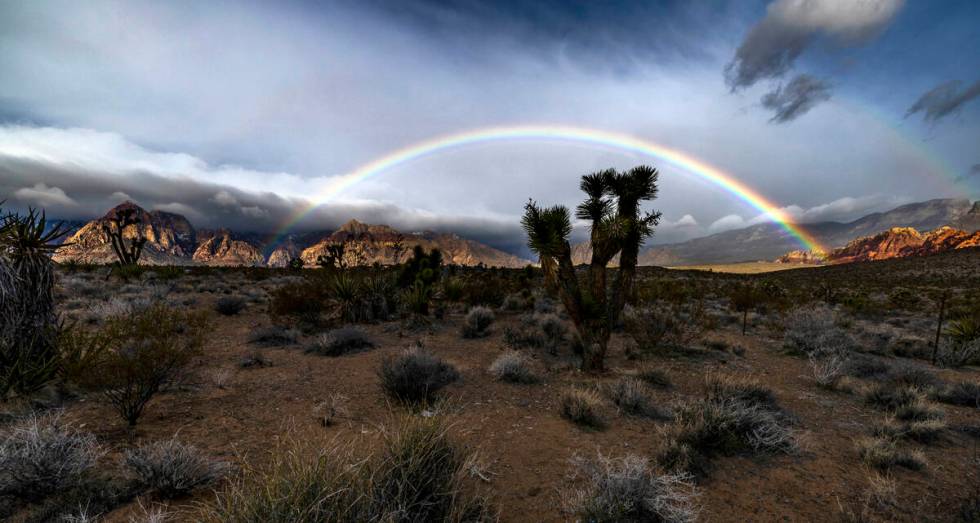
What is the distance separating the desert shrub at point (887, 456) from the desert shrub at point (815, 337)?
6240 millimetres

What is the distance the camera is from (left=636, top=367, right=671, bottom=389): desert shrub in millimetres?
8329

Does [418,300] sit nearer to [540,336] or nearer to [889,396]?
[540,336]

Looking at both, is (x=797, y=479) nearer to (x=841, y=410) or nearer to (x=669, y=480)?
(x=669, y=480)

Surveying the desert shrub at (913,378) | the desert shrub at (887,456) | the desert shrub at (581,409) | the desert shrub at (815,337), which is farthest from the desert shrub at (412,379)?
the desert shrub at (815,337)

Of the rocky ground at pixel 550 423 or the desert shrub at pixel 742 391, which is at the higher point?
the desert shrub at pixel 742 391

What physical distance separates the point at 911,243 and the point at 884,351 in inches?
7832

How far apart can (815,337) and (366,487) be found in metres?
14.8

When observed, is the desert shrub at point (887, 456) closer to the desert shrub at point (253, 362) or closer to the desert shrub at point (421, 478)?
the desert shrub at point (421, 478)

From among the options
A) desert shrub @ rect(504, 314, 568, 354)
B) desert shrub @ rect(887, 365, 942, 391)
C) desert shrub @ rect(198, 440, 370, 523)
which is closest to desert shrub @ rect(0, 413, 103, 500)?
desert shrub @ rect(198, 440, 370, 523)

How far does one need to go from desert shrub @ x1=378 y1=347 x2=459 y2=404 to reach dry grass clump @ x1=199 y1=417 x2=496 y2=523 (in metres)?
2.95

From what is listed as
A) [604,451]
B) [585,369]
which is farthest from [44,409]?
[585,369]

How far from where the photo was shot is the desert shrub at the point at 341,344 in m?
9.78

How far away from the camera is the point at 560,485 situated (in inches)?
171

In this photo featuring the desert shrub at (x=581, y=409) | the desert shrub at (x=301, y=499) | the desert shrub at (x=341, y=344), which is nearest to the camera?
the desert shrub at (x=301, y=499)
